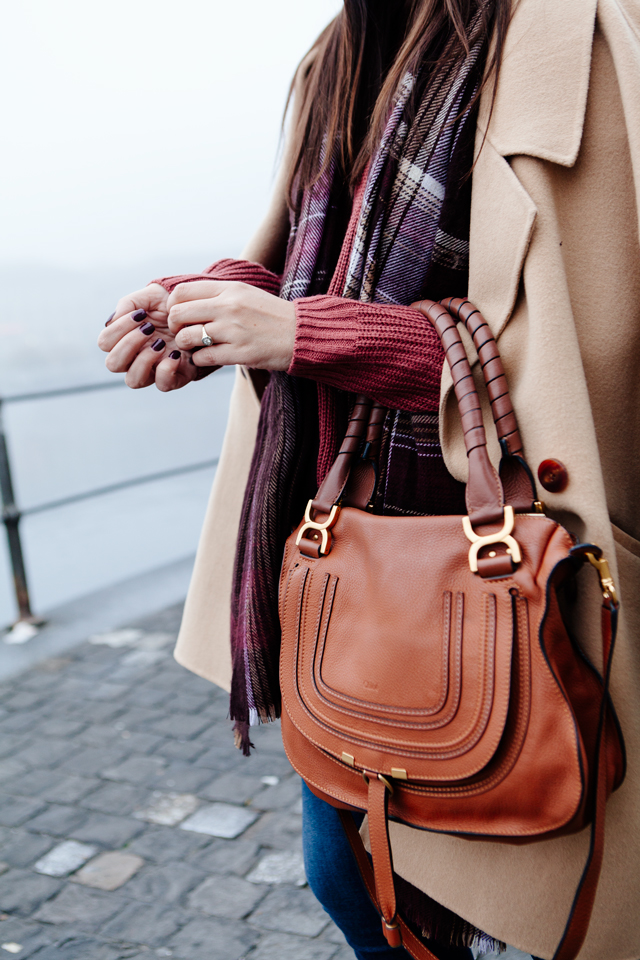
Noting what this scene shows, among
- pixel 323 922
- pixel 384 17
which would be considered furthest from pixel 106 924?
pixel 384 17

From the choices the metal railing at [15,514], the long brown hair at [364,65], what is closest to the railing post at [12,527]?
the metal railing at [15,514]

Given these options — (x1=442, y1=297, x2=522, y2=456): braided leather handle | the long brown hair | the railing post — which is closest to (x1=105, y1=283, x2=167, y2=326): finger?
the long brown hair

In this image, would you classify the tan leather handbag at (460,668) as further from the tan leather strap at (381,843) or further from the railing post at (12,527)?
the railing post at (12,527)

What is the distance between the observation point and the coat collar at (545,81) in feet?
3.43

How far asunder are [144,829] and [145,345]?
1990 millimetres

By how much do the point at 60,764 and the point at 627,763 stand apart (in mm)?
2585

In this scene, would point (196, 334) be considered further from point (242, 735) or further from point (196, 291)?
point (242, 735)

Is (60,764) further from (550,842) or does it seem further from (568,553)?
(568,553)

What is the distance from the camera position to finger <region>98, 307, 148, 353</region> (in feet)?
4.18

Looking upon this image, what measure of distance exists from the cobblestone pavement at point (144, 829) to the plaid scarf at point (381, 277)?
1.13m

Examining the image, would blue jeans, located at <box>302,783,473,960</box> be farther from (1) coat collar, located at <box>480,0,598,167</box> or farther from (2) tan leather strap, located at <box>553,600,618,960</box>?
(1) coat collar, located at <box>480,0,598,167</box>

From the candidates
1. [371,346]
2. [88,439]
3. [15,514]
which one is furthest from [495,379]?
[88,439]

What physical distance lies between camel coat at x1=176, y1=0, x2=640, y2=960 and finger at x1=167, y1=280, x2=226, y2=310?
376 mm

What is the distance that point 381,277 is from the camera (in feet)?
4.03
